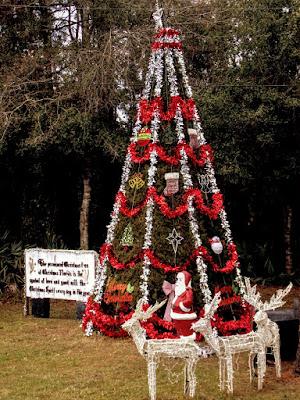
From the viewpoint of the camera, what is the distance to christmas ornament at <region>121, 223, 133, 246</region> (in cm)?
1279

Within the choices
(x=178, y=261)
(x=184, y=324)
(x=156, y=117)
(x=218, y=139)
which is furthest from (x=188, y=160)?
(x=218, y=139)

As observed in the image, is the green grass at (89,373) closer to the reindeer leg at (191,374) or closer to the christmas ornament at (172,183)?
the reindeer leg at (191,374)

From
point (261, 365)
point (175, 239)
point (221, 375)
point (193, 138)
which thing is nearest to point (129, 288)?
point (175, 239)

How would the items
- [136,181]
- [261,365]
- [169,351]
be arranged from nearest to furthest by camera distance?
[169,351]
[261,365]
[136,181]

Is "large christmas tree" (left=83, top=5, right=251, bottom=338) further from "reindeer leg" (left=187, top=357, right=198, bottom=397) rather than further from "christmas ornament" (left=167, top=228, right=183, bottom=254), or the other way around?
"reindeer leg" (left=187, top=357, right=198, bottom=397)

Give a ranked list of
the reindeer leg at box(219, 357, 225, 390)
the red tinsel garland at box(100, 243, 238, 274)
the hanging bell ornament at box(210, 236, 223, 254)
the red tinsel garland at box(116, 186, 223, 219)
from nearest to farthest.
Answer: the reindeer leg at box(219, 357, 225, 390) < the red tinsel garland at box(100, 243, 238, 274) < the red tinsel garland at box(116, 186, 223, 219) < the hanging bell ornament at box(210, 236, 223, 254)

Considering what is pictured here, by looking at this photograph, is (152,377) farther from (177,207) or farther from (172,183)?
(172,183)

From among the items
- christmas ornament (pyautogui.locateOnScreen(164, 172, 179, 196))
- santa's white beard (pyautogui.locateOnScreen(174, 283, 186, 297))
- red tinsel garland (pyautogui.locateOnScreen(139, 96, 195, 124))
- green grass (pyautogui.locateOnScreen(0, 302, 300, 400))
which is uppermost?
red tinsel garland (pyautogui.locateOnScreen(139, 96, 195, 124))

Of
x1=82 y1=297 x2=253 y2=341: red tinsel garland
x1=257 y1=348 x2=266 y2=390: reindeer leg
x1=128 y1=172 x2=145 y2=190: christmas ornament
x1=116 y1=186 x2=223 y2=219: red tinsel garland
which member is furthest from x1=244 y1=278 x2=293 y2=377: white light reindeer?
x1=128 y1=172 x2=145 y2=190: christmas ornament

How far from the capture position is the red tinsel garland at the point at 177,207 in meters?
12.3

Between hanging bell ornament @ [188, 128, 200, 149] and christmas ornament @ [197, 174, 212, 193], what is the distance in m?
0.58

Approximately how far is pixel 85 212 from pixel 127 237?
727cm

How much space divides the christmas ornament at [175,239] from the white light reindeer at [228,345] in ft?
10.5

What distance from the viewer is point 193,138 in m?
13.0
